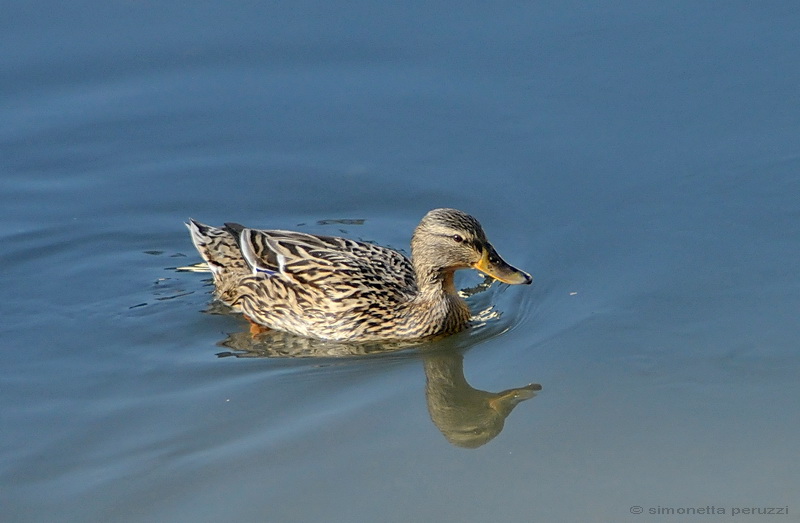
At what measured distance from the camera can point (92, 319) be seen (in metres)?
9.14

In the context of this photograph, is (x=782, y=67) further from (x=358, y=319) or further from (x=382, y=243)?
(x=358, y=319)

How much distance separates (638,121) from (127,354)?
510cm

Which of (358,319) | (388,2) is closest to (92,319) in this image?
(358,319)

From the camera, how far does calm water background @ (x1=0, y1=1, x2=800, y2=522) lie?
6.83m

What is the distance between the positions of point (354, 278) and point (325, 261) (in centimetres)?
30

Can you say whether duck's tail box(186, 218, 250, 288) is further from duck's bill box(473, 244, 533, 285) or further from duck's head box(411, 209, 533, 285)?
duck's bill box(473, 244, 533, 285)

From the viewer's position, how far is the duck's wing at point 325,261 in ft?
30.2

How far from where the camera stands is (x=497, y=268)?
8805 mm

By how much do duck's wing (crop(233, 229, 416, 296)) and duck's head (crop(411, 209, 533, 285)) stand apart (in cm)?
53

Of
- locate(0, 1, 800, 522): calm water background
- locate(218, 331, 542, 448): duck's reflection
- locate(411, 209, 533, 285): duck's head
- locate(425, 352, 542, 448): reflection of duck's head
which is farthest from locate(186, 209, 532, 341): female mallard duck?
locate(425, 352, 542, 448): reflection of duck's head

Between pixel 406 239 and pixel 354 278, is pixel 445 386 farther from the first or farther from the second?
pixel 406 239

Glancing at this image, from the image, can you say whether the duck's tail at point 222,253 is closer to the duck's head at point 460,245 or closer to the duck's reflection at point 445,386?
the duck's reflection at point 445,386

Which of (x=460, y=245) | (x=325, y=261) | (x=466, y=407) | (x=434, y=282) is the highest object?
(x=460, y=245)

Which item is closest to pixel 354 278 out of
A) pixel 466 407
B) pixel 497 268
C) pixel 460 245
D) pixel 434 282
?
pixel 434 282
